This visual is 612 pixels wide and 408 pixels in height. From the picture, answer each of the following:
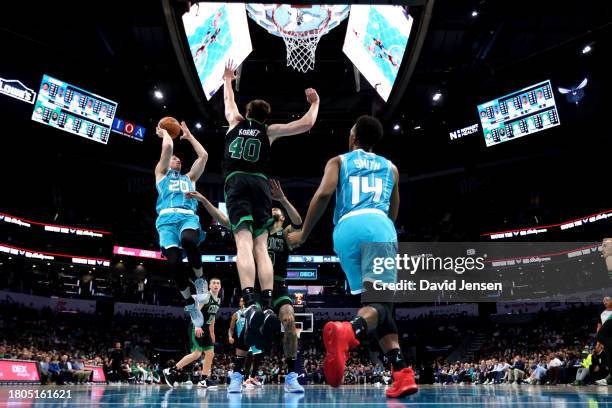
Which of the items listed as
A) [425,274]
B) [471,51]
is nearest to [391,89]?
[471,51]

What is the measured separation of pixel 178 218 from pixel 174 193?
1.20ft

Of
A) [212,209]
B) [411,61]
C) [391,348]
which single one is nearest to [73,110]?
[411,61]

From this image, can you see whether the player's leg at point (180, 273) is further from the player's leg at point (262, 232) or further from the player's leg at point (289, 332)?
the player's leg at point (262, 232)

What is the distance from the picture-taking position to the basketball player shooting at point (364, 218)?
373 cm

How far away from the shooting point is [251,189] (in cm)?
503

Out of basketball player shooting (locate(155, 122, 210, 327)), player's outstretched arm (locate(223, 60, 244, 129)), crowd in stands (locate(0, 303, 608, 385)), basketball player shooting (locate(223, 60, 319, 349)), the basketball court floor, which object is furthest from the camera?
crowd in stands (locate(0, 303, 608, 385))

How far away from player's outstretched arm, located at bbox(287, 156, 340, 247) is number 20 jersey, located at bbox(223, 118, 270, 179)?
52.9 inches

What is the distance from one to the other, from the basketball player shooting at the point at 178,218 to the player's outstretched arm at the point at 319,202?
10.6ft

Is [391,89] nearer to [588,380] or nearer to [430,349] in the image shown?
[588,380]

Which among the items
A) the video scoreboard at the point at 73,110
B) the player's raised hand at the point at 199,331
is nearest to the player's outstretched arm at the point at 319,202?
the player's raised hand at the point at 199,331

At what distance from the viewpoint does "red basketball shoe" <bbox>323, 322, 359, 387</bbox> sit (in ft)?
10.8

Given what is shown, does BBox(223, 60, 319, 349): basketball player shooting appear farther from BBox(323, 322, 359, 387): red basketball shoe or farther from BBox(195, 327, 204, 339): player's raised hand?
BBox(195, 327, 204, 339): player's raised hand

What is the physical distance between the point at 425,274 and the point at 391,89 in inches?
738

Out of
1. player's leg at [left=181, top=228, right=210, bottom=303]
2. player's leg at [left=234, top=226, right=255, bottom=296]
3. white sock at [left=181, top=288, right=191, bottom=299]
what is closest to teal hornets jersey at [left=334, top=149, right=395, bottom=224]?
player's leg at [left=234, top=226, right=255, bottom=296]
